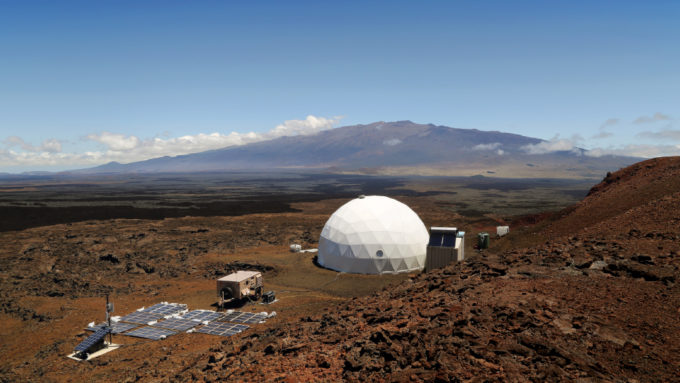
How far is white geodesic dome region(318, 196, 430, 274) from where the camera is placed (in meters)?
30.8

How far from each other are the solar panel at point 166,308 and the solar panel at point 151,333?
209 cm

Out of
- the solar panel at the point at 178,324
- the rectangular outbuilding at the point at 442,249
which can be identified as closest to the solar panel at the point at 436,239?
the rectangular outbuilding at the point at 442,249

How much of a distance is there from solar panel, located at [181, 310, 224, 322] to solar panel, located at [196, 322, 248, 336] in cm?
82

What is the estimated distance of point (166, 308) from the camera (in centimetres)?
2278

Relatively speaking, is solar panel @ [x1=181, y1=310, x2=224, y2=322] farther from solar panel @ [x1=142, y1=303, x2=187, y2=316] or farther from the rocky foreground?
the rocky foreground

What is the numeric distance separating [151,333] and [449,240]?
1944cm

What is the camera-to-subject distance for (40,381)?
1452 cm

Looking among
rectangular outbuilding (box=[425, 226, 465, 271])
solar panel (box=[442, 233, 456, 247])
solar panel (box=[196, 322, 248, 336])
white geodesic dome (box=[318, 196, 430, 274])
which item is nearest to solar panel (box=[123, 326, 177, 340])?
solar panel (box=[196, 322, 248, 336])

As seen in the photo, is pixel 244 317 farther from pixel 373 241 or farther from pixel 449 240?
pixel 449 240

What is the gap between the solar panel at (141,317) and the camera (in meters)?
20.9

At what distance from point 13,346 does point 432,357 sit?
22091 millimetres

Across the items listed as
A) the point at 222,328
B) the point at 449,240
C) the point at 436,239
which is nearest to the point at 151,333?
the point at 222,328

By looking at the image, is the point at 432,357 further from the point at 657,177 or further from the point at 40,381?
the point at 657,177

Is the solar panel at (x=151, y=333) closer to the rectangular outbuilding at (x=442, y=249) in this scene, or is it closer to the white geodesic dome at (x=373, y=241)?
the white geodesic dome at (x=373, y=241)
